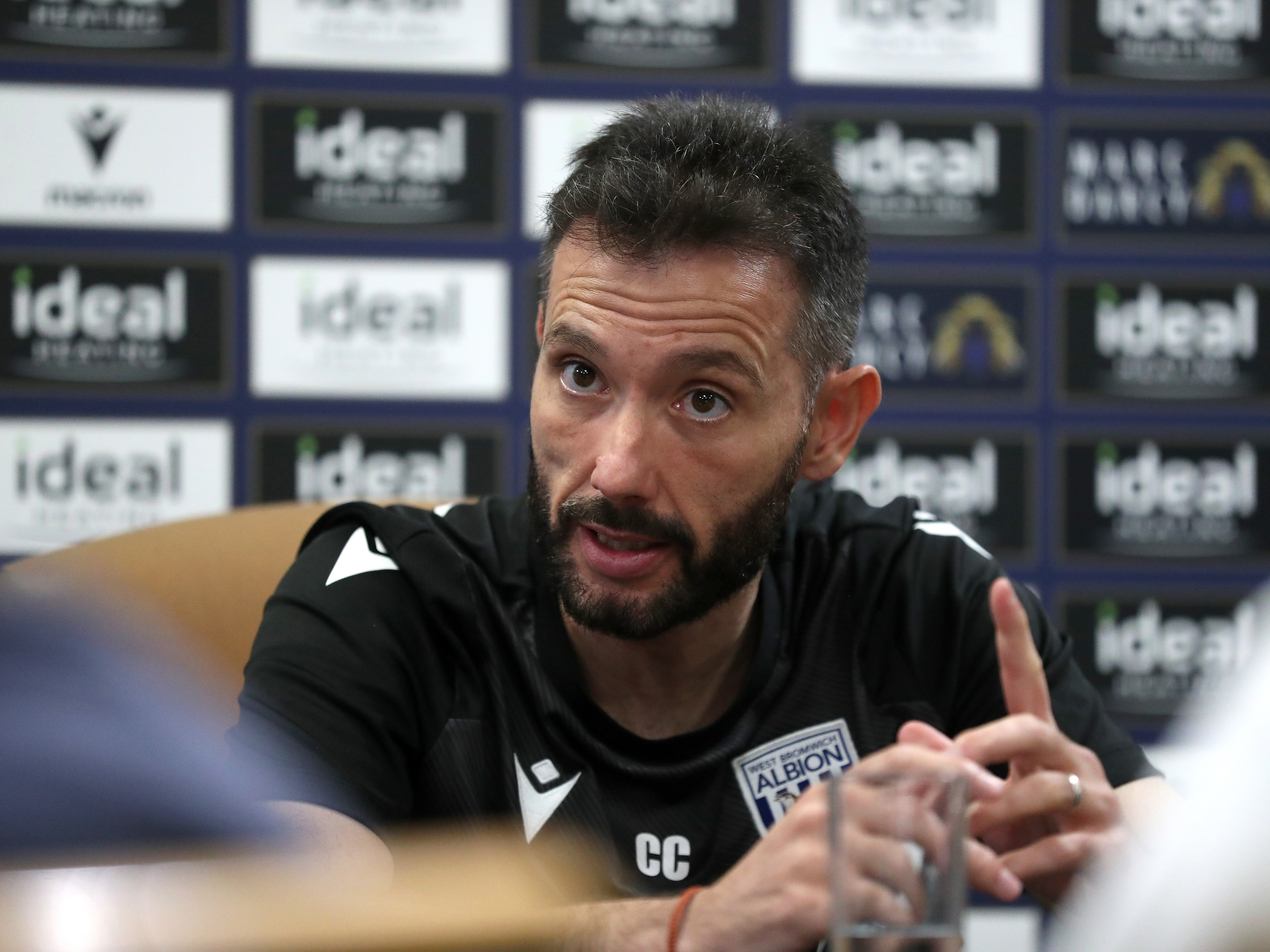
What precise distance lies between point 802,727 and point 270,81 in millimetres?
1816

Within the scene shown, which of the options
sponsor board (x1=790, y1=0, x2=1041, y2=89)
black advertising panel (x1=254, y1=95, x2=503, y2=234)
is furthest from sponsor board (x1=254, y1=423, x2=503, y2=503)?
sponsor board (x1=790, y1=0, x2=1041, y2=89)

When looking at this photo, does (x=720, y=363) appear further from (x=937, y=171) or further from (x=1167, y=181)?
(x=1167, y=181)

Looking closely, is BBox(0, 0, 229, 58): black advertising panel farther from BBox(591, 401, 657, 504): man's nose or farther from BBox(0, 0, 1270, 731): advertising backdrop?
BBox(591, 401, 657, 504): man's nose

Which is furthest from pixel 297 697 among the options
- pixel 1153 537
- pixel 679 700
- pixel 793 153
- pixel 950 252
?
pixel 1153 537

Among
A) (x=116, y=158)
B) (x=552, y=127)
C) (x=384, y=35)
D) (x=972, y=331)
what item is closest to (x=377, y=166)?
(x=384, y=35)

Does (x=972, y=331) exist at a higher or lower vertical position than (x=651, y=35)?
lower

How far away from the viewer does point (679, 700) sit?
1.18m

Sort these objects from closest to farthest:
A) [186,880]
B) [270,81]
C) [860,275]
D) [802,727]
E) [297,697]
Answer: [186,880] → [297,697] → [802,727] → [860,275] → [270,81]

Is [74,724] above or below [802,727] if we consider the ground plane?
above

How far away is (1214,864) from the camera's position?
30 centimetres

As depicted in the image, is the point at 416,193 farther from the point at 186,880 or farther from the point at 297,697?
the point at 186,880

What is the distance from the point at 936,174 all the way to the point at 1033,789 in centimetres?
186

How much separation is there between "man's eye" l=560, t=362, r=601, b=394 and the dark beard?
0.09m

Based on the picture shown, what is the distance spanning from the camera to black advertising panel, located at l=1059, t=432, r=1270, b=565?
2.48 meters
